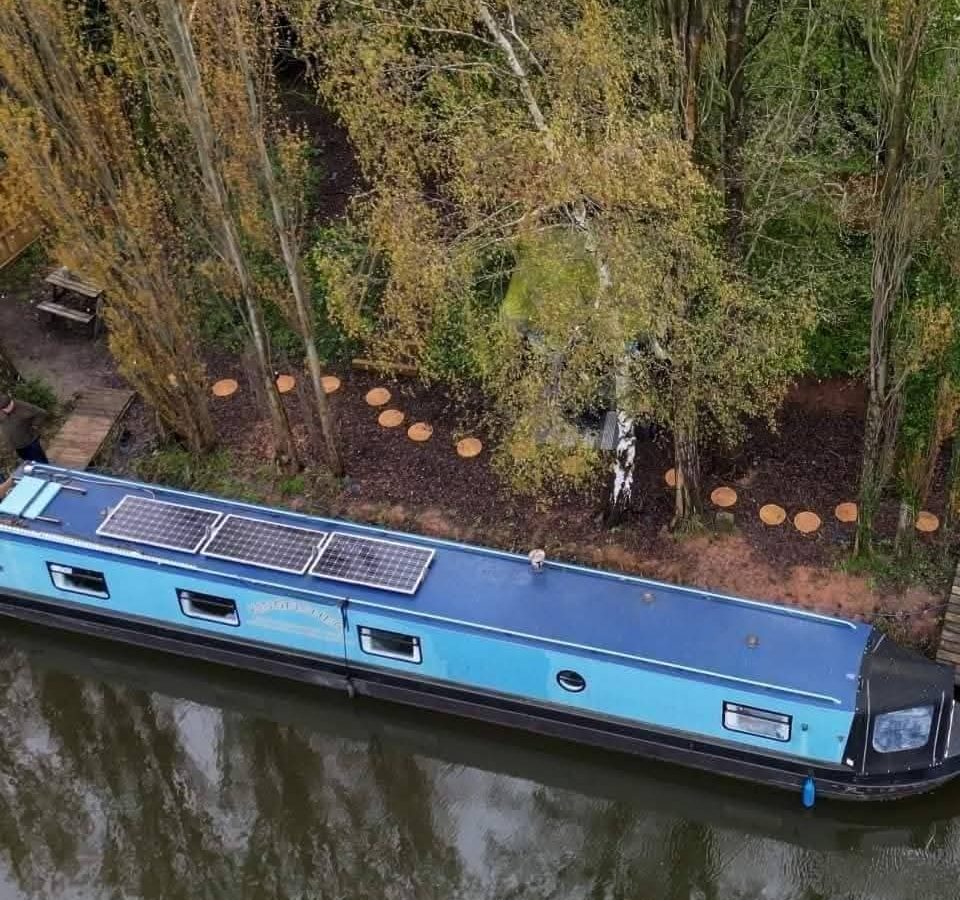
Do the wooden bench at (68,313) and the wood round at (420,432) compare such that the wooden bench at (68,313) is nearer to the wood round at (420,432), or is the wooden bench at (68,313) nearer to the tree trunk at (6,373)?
the tree trunk at (6,373)

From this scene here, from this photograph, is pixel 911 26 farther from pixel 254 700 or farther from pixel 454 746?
pixel 254 700

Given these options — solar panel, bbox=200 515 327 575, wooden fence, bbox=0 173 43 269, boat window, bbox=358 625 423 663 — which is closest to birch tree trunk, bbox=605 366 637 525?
boat window, bbox=358 625 423 663

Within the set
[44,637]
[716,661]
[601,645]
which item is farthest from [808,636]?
[44,637]

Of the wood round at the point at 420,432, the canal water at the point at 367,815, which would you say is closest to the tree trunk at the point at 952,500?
the canal water at the point at 367,815

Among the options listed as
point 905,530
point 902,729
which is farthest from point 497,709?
point 905,530

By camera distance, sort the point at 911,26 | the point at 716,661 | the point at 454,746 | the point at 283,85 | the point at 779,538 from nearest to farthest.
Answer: the point at 911,26 → the point at 716,661 → the point at 454,746 → the point at 779,538 → the point at 283,85

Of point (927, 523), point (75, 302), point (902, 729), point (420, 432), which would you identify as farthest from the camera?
point (75, 302)

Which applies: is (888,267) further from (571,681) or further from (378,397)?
(378,397)
